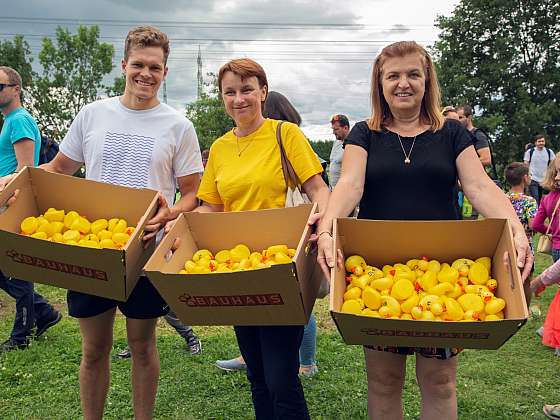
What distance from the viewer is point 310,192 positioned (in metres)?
2.32

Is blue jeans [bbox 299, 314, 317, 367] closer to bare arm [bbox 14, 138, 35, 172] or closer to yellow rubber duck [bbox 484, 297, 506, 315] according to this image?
yellow rubber duck [bbox 484, 297, 506, 315]

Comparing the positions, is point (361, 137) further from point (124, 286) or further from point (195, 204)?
point (124, 286)

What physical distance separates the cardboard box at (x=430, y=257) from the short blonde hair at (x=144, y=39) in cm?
117

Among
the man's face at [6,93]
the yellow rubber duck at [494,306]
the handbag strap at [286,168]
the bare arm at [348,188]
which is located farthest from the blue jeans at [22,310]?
the yellow rubber duck at [494,306]

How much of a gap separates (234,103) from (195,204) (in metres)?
0.56

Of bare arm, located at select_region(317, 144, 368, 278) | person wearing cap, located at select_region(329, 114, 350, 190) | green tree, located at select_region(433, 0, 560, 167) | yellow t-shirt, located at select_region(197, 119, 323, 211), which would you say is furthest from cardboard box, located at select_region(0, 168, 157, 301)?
green tree, located at select_region(433, 0, 560, 167)

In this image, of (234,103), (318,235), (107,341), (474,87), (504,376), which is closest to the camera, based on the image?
(318,235)

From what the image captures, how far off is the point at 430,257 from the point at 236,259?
758 millimetres

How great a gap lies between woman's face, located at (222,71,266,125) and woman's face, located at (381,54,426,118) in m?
0.55

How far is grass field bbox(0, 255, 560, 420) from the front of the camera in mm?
3230

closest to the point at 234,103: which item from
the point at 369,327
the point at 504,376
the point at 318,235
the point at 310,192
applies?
the point at 310,192

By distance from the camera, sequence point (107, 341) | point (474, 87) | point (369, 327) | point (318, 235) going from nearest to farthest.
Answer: point (369, 327), point (318, 235), point (107, 341), point (474, 87)

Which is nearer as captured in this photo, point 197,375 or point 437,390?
point 437,390

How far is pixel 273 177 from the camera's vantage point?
2264 millimetres
